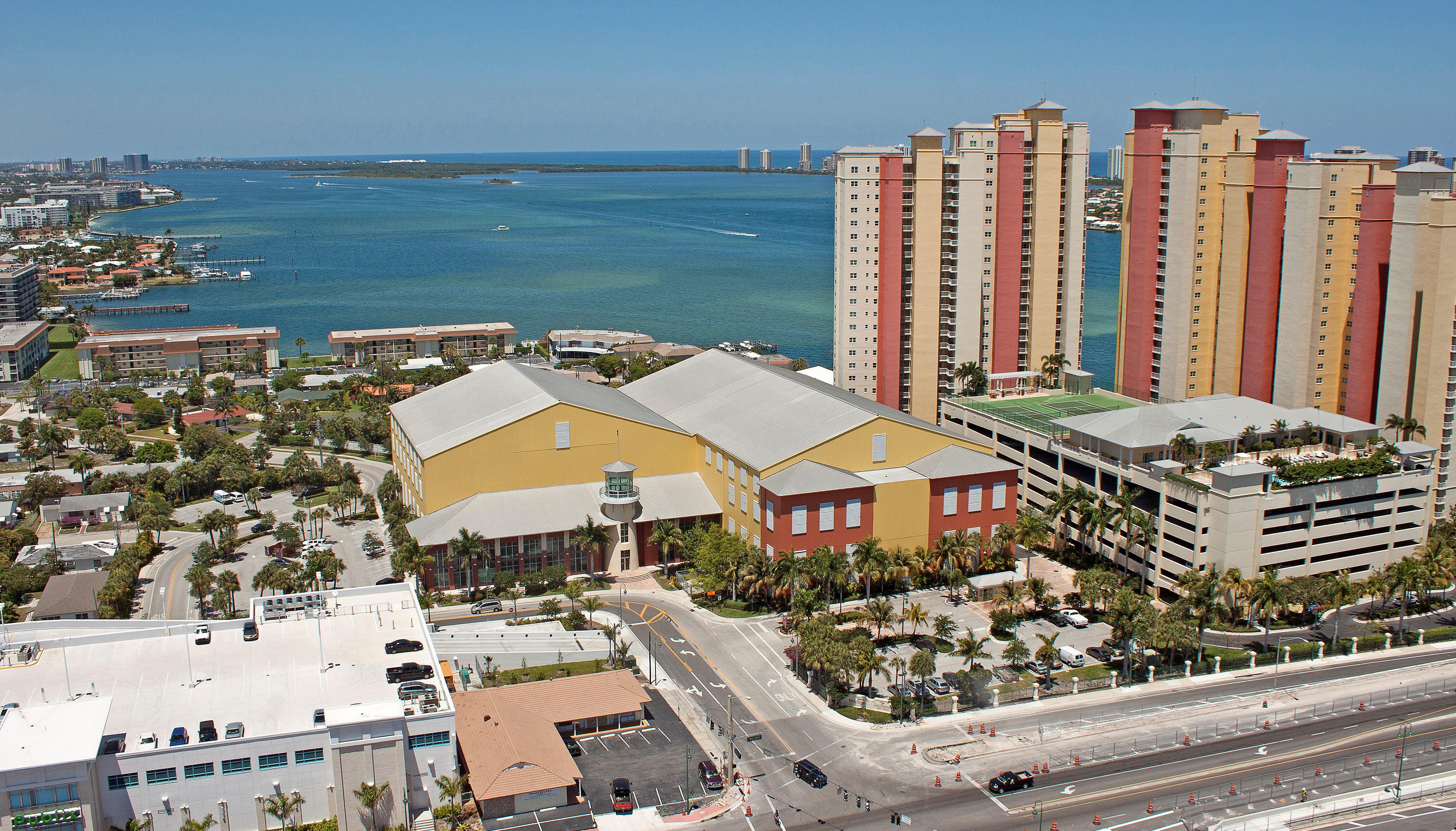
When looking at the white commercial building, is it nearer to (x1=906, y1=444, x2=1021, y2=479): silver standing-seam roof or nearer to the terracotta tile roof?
the terracotta tile roof

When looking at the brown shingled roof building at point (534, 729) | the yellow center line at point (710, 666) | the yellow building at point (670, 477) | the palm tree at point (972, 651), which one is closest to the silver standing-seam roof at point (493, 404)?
the yellow building at point (670, 477)

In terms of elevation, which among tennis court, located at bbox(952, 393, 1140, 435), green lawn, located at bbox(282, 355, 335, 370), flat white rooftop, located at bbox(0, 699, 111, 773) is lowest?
green lawn, located at bbox(282, 355, 335, 370)

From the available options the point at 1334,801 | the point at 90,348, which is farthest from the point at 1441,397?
the point at 90,348

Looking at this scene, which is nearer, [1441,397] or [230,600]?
[230,600]

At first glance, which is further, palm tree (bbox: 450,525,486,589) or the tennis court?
the tennis court

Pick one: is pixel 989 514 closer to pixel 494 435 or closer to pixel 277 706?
pixel 494 435

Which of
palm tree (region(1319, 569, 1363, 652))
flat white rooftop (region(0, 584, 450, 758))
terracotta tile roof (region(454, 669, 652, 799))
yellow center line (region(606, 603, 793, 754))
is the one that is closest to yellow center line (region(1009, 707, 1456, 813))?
palm tree (region(1319, 569, 1363, 652))

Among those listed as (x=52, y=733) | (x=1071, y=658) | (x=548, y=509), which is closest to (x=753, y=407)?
(x=548, y=509)

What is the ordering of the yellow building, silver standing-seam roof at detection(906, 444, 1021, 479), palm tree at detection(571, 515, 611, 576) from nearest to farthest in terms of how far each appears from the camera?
palm tree at detection(571, 515, 611, 576)
the yellow building
silver standing-seam roof at detection(906, 444, 1021, 479)
